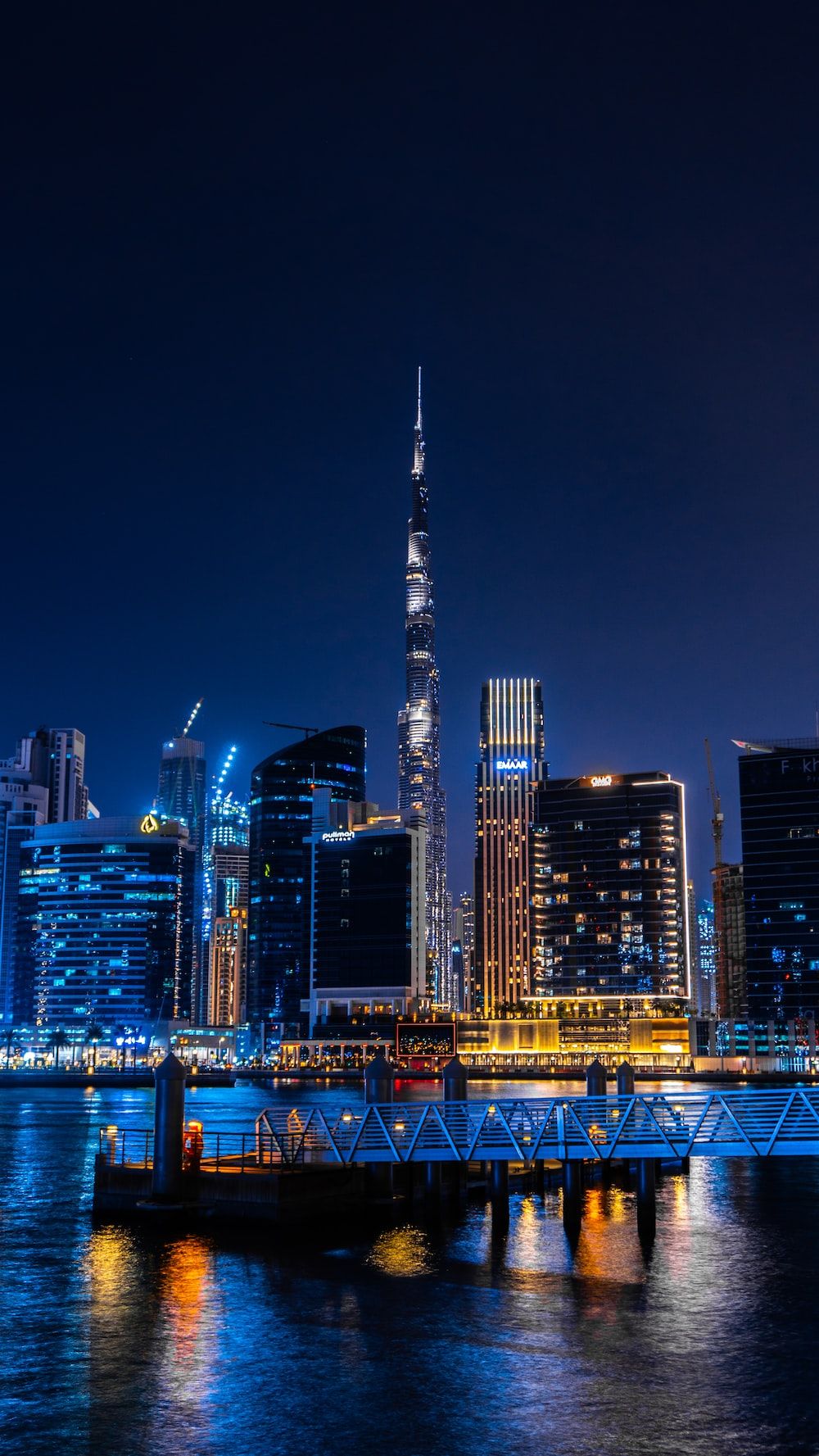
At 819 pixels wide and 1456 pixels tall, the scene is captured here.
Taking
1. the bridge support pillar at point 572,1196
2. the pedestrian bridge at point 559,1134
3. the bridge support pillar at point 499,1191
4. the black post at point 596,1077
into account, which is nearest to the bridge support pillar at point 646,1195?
the pedestrian bridge at point 559,1134

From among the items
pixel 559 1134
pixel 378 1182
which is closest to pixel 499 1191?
pixel 378 1182

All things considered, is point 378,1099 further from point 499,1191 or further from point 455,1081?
point 499,1191

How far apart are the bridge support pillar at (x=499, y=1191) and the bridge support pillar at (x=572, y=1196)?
239 cm

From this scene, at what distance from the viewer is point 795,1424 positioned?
3262cm

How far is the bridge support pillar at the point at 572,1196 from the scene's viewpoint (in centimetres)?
5788

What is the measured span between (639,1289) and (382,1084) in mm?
20583

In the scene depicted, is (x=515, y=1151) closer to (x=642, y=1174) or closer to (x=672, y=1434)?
(x=642, y=1174)

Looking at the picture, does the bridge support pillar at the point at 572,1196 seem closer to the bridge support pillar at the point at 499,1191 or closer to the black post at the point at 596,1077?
the bridge support pillar at the point at 499,1191

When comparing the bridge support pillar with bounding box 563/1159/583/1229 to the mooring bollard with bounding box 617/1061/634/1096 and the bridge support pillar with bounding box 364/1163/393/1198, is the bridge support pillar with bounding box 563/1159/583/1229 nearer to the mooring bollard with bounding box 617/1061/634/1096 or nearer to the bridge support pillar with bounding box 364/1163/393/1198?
the bridge support pillar with bounding box 364/1163/393/1198

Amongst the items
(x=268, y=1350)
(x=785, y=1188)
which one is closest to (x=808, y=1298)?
(x=268, y=1350)

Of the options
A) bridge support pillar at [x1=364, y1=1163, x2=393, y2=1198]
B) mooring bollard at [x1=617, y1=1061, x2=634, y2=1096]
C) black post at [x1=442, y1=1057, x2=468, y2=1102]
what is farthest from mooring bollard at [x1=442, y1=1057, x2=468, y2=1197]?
mooring bollard at [x1=617, y1=1061, x2=634, y2=1096]

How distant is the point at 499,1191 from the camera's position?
58.5 metres

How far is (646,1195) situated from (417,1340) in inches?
778

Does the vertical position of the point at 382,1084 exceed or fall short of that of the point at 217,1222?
it exceeds it
